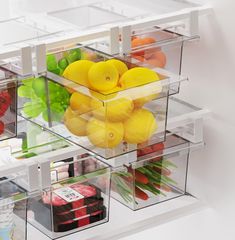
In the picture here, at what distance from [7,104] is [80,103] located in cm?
15

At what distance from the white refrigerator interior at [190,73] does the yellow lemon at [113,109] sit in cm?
11

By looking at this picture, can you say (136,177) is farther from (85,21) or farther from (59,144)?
(85,21)

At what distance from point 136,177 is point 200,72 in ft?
0.91

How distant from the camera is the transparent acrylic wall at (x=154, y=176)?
181 cm

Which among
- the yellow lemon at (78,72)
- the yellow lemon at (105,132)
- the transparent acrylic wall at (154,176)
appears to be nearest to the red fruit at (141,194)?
the transparent acrylic wall at (154,176)

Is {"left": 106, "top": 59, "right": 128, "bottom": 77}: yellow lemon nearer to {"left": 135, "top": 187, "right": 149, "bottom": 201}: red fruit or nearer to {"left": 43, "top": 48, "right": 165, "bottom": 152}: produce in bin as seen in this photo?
{"left": 43, "top": 48, "right": 165, "bottom": 152}: produce in bin

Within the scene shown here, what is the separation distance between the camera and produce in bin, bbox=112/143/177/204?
1.81 m

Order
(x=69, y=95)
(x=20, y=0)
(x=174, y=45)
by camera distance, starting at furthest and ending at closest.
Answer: (x=20, y=0) → (x=174, y=45) → (x=69, y=95)

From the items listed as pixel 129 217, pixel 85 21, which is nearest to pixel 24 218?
pixel 129 217

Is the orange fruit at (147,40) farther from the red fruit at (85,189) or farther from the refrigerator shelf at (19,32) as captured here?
the red fruit at (85,189)

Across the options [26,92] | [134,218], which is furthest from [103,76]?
[134,218]

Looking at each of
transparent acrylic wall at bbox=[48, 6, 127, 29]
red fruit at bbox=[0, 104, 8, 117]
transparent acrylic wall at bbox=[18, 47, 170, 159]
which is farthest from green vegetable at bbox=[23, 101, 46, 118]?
transparent acrylic wall at bbox=[48, 6, 127, 29]

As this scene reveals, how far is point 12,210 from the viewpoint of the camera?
1.65 m

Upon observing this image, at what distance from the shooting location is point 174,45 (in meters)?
1.77
